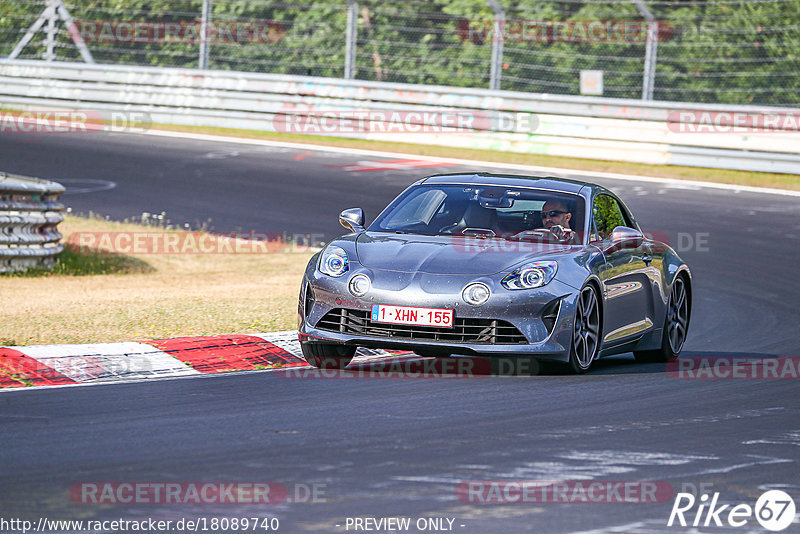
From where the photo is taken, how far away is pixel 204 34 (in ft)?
83.7

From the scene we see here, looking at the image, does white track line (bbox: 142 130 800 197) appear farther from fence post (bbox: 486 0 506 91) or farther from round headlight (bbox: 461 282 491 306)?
round headlight (bbox: 461 282 491 306)

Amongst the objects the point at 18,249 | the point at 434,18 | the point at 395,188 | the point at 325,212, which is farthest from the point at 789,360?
the point at 434,18

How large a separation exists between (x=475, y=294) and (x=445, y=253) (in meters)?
0.49

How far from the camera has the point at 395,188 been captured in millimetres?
20141

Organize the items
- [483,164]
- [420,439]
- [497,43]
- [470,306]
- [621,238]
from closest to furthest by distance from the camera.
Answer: [420,439], [470,306], [621,238], [483,164], [497,43]

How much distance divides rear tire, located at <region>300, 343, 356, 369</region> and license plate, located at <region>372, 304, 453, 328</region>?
52 cm

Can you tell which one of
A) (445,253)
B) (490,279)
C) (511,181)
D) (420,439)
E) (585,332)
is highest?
(511,181)

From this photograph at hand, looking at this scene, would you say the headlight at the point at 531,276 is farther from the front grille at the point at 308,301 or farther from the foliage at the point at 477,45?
the foliage at the point at 477,45

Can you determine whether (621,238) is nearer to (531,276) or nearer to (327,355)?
(531,276)

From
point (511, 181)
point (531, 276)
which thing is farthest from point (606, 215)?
point (531, 276)

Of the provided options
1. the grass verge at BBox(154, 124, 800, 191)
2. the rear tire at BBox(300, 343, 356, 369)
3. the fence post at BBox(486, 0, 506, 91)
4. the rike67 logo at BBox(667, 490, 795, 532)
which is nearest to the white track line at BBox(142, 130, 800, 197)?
the grass verge at BBox(154, 124, 800, 191)

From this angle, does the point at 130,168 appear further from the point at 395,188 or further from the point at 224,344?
the point at 224,344

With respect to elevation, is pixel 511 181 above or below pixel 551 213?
above

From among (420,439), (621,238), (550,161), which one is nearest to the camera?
(420,439)
